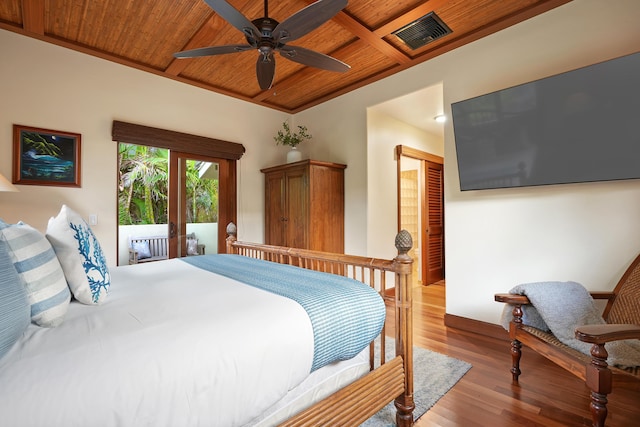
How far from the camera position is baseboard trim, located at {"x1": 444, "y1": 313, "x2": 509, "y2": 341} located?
8.34 ft

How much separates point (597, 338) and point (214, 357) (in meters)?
1.58

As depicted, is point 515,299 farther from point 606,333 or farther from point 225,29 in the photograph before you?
point 225,29

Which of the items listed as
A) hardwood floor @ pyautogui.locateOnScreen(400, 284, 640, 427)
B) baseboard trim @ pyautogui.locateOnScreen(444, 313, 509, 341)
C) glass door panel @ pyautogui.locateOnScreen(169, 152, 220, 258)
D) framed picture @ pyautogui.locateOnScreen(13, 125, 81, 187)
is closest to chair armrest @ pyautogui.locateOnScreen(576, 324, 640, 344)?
hardwood floor @ pyautogui.locateOnScreen(400, 284, 640, 427)

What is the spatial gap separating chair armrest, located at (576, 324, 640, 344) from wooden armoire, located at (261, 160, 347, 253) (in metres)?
2.60

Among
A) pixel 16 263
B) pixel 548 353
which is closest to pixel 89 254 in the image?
pixel 16 263

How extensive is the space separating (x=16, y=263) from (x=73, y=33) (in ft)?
9.15

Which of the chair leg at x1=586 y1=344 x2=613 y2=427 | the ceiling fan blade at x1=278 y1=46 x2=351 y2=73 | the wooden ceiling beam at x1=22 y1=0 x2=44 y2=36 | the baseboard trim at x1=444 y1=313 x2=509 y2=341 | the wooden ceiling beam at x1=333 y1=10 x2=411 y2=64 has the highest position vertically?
the wooden ceiling beam at x1=22 y1=0 x2=44 y2=36

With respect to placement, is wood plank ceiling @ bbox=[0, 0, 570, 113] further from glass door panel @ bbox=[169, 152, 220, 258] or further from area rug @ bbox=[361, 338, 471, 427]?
area rug @ bbox=[361, 338, 471, 427]

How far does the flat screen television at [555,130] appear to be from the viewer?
1.92m

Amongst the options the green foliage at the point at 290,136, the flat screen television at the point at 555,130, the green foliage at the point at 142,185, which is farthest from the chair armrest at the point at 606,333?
the green foliage at the point at 142,185

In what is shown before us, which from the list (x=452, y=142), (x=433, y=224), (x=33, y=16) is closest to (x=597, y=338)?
(x=452, y=142)

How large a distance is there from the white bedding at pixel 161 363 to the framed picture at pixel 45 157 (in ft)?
7.51

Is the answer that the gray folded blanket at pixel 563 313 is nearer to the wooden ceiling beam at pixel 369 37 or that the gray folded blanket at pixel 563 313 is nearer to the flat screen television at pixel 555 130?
the flat screen television at pixel 555 130

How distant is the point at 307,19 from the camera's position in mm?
1677
